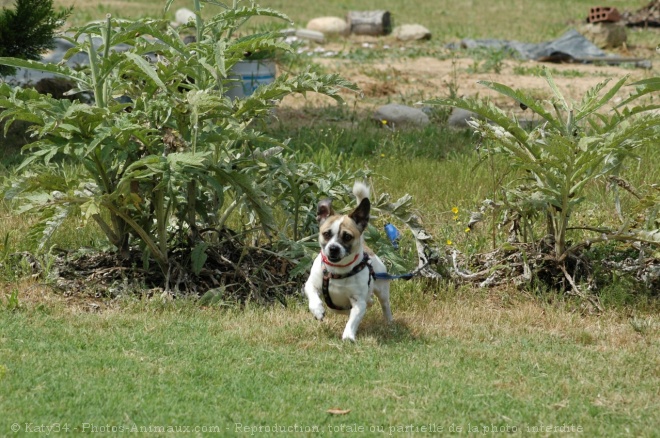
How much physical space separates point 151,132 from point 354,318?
1.76 m

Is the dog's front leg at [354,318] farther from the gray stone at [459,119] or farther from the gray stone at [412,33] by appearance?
the gray stone at [412,33]

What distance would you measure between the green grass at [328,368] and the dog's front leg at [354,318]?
0.07 metres

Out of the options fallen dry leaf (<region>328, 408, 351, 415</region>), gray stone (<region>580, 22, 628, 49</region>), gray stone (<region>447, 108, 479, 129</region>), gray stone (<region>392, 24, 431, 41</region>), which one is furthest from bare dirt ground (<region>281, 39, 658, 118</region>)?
fallen dry leaf (<region>328, 408, 351, 415</region>)

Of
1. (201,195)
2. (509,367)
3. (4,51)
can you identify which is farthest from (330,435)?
(4,51)

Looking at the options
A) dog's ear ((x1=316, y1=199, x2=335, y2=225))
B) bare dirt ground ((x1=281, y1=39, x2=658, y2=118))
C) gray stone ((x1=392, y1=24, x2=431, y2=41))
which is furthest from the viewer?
gray stone ((x1=392, y1=24, x2=431, y2=41))

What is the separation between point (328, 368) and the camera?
17.8 ft

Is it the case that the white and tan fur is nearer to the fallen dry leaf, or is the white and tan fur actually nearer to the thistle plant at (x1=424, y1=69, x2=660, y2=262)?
the thistle plant at (x1=424, y1=69, x2=660, y2=262)

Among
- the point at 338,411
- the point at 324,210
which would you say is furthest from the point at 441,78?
the point at 338,411

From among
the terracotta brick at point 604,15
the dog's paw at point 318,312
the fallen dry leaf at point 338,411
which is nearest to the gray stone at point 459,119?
the dog's paw at point 318,312

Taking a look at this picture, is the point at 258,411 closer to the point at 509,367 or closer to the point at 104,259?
the point at 509,367

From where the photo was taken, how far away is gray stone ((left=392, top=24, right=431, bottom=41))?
2053cm

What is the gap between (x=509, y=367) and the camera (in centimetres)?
555

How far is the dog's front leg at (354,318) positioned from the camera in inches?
232

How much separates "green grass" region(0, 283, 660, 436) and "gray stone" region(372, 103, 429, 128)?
5.62 metres
